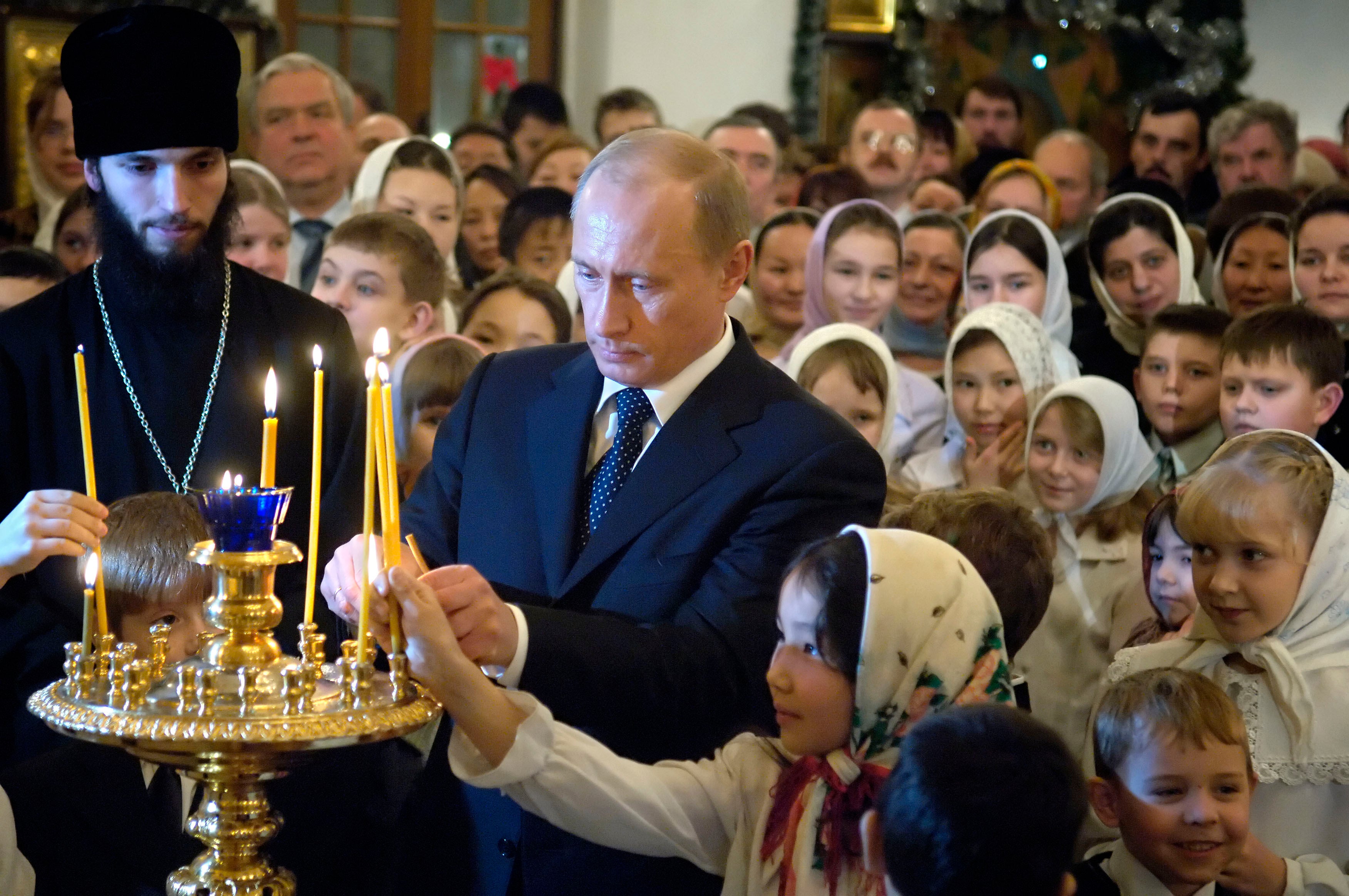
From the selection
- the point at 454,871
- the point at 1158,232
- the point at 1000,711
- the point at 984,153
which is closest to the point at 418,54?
the point at 984,153

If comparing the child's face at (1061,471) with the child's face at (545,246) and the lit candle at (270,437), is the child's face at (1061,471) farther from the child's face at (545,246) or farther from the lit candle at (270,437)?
the lit candle at (270,437)

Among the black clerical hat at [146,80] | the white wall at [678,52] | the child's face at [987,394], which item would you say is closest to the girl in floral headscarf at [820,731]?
the black clerical hat at [146,80]

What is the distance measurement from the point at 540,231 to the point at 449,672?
4.62 metres

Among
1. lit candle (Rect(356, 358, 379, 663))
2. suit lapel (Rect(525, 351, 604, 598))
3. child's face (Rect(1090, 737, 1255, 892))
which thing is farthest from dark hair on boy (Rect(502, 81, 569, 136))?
lit candle (Rect(356, 358, 379, 663))

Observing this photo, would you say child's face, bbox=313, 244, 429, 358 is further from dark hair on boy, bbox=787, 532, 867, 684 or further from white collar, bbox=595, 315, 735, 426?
dark hair on boy, bbox=787, 532, 867, 684

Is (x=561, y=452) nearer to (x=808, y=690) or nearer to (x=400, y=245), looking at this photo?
(x=808, y=690)

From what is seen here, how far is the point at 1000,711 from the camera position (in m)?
1.95

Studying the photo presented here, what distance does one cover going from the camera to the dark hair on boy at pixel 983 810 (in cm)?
186

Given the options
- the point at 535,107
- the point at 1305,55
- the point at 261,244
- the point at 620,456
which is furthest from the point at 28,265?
the point at 1305,55

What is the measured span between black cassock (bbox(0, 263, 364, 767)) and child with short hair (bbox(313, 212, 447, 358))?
5.06 ft

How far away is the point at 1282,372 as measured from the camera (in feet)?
14.6

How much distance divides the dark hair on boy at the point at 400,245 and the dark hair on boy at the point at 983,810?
3.17 meters

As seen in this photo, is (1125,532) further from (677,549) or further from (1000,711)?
(1000,711)

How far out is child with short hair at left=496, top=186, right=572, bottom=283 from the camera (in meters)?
6.46
